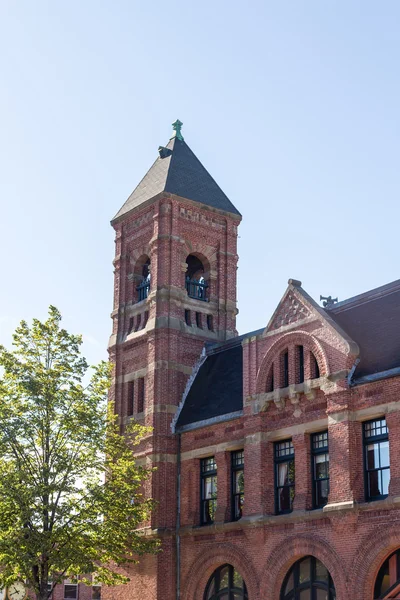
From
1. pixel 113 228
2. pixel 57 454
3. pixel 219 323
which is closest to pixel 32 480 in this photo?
pixel 57 454

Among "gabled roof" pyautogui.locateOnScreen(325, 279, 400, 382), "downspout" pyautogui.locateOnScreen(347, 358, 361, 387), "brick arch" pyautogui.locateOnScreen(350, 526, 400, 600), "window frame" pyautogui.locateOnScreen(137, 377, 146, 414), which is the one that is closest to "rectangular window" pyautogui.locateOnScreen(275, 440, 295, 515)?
"downspout" pyautogui.locateOnScreen(347, 358, 361, 387)

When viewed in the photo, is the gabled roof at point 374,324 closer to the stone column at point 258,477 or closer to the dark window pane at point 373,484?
the dark window pane at point 373,484

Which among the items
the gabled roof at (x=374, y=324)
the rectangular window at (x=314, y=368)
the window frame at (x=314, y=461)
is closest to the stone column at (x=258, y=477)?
the window frame at (x=314, y=461)

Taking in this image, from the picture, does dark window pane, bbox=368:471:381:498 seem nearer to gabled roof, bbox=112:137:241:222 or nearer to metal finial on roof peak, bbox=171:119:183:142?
gabled roof, bbox=112:137:241:222

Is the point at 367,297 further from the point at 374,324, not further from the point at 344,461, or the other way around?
the point at 344,461

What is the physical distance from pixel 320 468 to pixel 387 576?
4.54m

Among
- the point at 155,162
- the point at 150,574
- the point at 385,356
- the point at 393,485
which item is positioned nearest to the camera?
the point at 393,485

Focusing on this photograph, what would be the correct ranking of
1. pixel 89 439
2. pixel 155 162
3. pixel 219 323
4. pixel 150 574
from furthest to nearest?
pixel 155 162 → pixel 219 323 → pixel 150 574 → pixel 89 439

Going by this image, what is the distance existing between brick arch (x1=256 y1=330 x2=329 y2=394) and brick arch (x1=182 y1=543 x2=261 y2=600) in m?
6.03

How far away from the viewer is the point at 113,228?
4584 centimetres

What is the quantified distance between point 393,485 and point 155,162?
77.9 ft

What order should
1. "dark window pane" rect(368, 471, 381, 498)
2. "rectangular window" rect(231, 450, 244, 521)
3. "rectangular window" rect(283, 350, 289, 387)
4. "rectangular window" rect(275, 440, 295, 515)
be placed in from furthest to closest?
"rectangular window" rect(231, 450, 244, 521)
"rectangular window" rect(283, 350, 289, 387)
"rectangular window" rect(275, 440, 295, 515)
"dark window pane" rect(368, 471, 381, 498)

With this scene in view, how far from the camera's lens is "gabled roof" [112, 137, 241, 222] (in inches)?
1709

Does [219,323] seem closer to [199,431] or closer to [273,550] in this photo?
[199,431]
